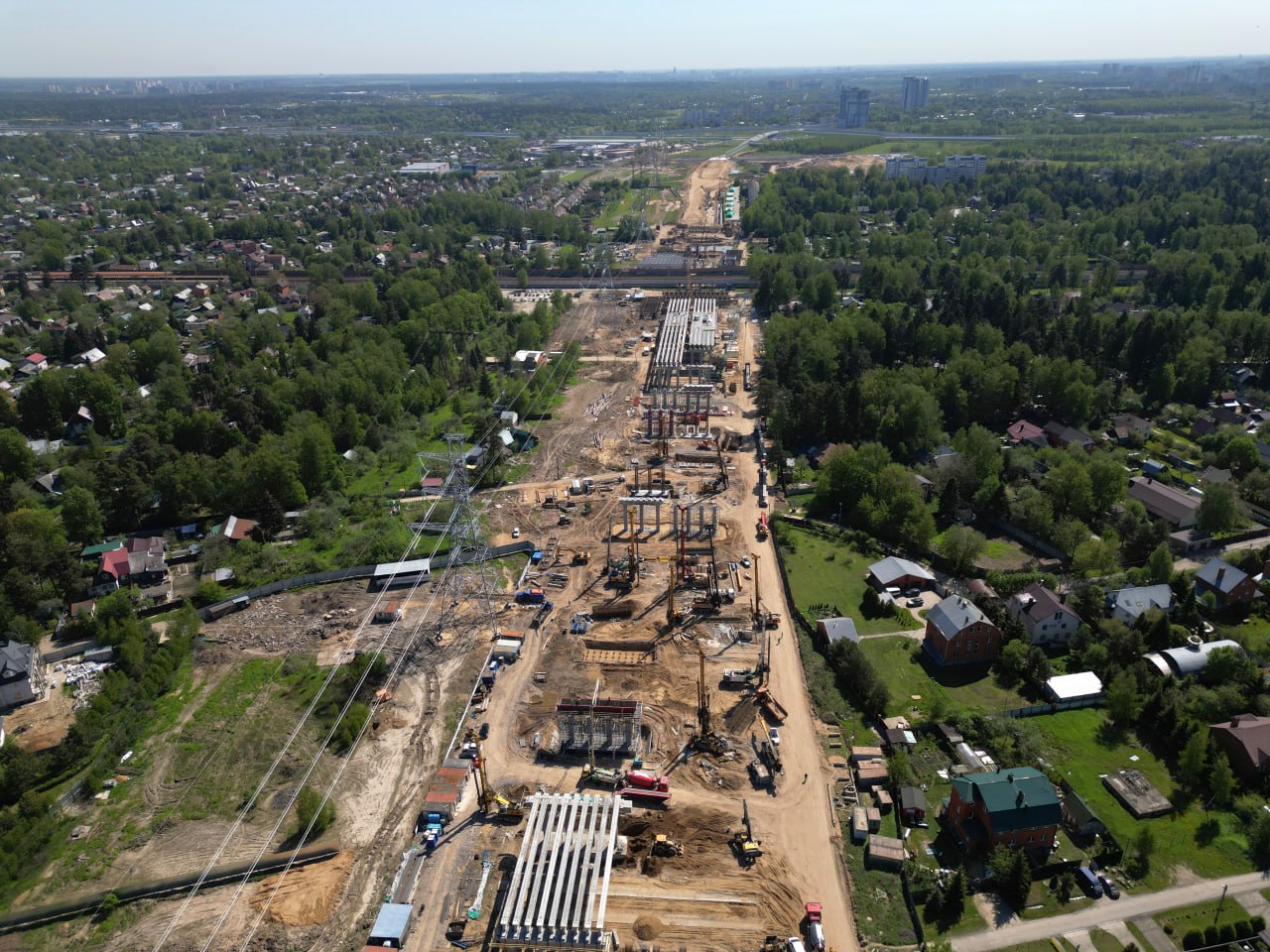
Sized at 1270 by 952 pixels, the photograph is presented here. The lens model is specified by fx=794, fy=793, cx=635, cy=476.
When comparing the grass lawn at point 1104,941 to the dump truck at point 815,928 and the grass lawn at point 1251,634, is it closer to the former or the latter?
the dump truck at point 815,928

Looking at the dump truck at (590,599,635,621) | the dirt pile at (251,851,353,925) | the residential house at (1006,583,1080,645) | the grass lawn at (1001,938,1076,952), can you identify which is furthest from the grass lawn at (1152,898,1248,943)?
the dirt pile at (251,851,353,925)

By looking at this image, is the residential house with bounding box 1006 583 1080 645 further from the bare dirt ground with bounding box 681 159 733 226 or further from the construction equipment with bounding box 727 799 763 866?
the bare dirt ground with bounding box 681 159 733 226

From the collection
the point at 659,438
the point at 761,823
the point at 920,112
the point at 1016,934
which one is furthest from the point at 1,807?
the point at 920,112

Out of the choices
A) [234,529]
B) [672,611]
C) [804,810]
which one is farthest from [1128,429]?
[234,529]

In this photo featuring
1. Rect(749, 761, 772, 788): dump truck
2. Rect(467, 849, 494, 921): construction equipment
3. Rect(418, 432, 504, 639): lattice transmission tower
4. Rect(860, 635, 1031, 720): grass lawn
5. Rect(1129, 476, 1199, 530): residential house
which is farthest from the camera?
Rect(1129, 476, 1199, 530): residential house

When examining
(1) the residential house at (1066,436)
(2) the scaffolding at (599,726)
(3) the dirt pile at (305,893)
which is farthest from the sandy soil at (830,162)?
(3) the dirt pile at (305,893)
